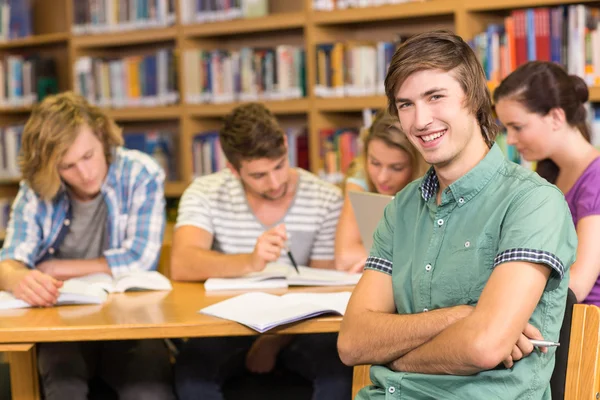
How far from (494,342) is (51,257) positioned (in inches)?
70.7

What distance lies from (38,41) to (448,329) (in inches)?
175

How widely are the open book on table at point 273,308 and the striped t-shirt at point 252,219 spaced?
0.57 m

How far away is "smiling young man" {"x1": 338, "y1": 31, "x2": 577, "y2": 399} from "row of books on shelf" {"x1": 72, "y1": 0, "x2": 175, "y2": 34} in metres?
3.34

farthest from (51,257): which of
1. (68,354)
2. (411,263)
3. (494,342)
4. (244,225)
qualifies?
(494,342)

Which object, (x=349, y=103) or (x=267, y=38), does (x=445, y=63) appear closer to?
(x=349, y=103)

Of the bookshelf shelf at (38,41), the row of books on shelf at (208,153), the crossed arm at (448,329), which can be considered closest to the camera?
the crossed arm at (448,329)

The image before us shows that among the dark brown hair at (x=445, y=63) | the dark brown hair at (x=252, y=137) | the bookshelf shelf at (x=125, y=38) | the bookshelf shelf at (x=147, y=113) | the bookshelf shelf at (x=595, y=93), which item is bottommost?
the bookshelf shelf at (x=147, y=113)

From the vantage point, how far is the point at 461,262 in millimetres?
1639

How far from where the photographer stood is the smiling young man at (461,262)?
1.53 metres

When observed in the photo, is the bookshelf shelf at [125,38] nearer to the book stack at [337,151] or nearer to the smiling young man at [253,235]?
the book stack at [337,151]

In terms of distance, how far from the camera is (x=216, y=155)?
15.8ft

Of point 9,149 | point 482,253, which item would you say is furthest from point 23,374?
point 9,149

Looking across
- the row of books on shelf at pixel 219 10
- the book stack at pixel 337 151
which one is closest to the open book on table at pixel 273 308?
the book stack at pixel 337 151

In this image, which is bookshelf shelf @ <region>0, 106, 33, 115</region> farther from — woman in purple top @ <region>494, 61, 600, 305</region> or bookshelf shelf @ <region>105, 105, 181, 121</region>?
woman in purple top @ <region>494, 61, 600, 305</region>
